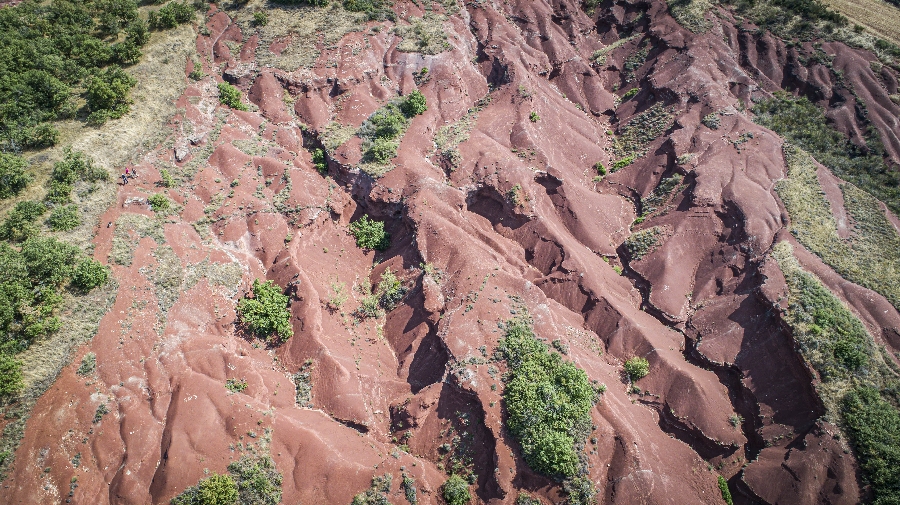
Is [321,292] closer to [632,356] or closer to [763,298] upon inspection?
[632,356]

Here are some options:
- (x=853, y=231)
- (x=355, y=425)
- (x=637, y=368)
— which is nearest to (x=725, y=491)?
(x=637, y=368)

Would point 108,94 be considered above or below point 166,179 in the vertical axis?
above

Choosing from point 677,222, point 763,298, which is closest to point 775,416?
point 763,298

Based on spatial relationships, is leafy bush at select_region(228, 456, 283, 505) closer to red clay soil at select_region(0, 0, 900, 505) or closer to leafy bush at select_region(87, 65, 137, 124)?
red clay soil at select_region(0, 0, 900, 505)

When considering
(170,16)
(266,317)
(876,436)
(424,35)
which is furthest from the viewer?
(424,35)

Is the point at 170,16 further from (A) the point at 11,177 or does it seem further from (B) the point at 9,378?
(B) the point at 9,378

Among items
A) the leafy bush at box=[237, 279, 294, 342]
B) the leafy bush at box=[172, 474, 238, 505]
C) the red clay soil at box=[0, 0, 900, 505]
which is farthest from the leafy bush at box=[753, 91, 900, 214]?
the leafy bush at box=[172, 474, 238, 505]
